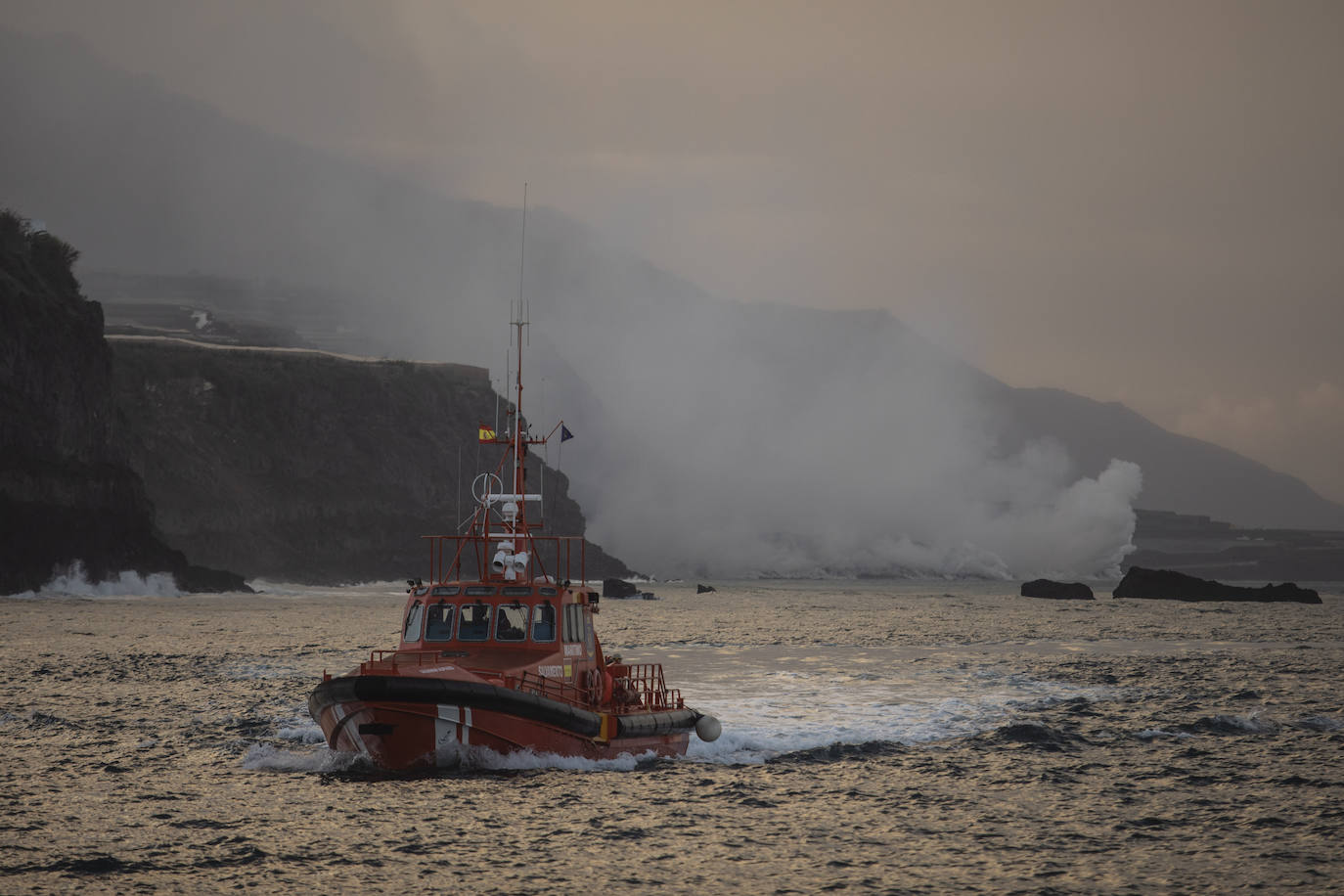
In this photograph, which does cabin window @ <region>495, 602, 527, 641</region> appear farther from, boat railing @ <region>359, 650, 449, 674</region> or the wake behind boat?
boat railing @ <region>359, 650, 449, 674</region>

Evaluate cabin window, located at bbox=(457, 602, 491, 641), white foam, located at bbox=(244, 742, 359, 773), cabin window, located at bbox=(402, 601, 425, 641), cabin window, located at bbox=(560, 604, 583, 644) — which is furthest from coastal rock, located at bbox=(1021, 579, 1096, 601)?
cabin window, located at bbox=(402, 601, 425, 641)

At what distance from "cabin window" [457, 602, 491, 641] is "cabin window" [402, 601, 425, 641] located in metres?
0.73

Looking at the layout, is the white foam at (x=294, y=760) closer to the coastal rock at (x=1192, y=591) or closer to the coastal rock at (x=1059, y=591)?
the coastal rock at (x=1192, y=591)

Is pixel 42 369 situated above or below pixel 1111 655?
above

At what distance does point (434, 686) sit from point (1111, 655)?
128ft

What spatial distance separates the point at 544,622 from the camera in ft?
75.2

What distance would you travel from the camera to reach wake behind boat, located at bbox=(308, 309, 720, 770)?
19.6 m

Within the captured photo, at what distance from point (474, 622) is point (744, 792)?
5357 mm

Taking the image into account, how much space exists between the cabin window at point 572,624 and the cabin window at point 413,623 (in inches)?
96.6

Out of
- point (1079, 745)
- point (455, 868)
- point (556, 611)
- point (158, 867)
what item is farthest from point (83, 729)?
point (1079, 745)

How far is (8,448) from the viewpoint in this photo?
86.9 meters

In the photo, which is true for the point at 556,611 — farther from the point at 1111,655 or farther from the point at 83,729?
the point at 1111,655

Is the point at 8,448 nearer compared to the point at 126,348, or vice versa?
the point at 8,448

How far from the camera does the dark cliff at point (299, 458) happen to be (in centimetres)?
15388
